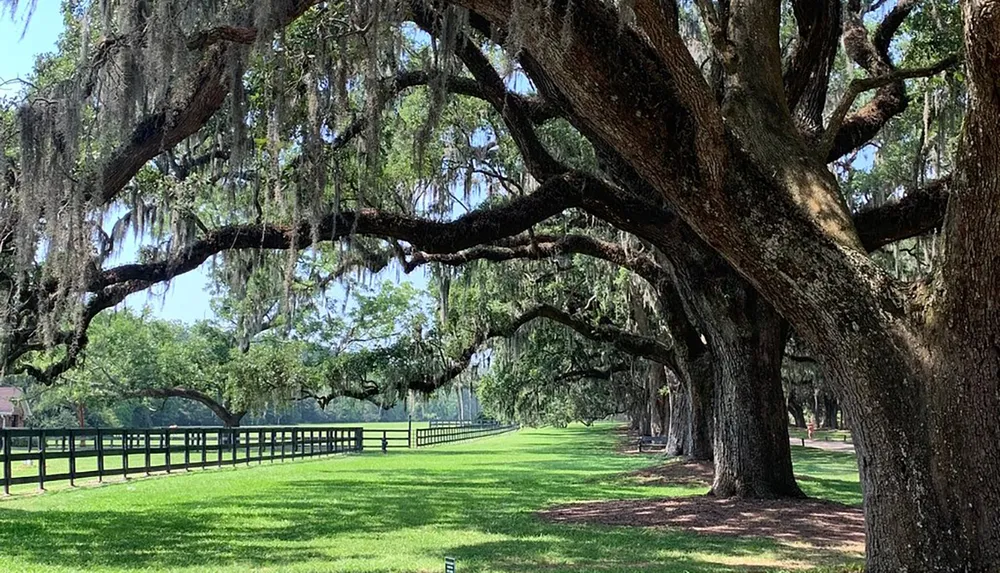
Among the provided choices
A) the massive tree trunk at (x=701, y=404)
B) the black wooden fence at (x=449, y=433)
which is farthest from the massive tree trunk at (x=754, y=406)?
the black wooden fence at (x=449, y=433)

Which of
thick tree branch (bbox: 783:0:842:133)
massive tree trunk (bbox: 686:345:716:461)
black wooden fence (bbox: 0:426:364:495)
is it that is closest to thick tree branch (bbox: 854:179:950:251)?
thick tree branch (bbox: 783:0:842:133)

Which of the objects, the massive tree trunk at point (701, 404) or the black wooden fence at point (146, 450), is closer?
the black wooden fence at point (146, 450)

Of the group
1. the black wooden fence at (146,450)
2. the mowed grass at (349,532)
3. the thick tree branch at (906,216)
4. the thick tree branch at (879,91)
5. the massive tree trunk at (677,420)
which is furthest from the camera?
the massive tree trunk at (677,420)

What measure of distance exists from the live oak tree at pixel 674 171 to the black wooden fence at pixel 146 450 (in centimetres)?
441

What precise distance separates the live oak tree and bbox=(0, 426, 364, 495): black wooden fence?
441 centimetres

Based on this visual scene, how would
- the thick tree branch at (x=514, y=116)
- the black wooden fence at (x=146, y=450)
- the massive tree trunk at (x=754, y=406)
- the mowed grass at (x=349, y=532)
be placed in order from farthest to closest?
the black wooden fence at (x=146, y=450) < the massive tree trunk at (x=754, y=406) < the thick tree branch at (x=514, y=116) < the mowed grass at (x=349, y=532)

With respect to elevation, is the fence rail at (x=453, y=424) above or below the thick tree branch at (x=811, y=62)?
below

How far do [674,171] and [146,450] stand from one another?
13.4 meters

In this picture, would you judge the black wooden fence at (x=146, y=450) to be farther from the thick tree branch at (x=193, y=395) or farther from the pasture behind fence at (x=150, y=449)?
the thick tree branch at (x=193, y=395)

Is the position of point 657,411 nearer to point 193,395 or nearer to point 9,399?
point 193,395

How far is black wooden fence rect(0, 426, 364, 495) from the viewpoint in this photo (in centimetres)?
1262

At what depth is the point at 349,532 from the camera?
780 cm

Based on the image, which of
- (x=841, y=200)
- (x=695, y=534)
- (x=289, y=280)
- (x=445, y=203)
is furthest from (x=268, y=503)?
(x=841, y=200)

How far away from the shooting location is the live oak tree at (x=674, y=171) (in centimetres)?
448
